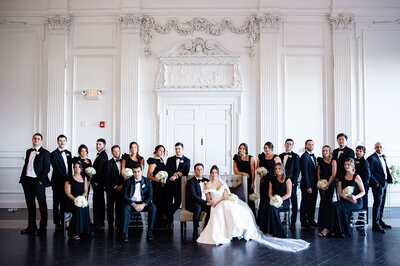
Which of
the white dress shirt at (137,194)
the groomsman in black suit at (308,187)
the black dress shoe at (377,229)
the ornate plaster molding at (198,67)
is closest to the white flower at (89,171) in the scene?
the white dress shirt at (137,194)

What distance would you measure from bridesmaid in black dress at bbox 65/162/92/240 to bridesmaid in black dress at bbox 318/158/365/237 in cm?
392

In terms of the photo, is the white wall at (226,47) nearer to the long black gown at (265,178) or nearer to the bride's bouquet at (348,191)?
the long black gown at (265,178)

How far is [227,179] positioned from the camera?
665cm

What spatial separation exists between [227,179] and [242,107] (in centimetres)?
287

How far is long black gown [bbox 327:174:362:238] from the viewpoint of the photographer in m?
5.84

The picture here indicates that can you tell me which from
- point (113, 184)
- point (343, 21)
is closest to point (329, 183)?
point (113, 184)

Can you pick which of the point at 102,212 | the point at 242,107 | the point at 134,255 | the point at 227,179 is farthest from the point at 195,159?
the point at 134,255

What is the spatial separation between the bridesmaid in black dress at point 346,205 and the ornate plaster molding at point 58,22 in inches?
291

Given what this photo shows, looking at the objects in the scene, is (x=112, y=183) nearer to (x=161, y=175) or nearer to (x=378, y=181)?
(x=161, y=175)

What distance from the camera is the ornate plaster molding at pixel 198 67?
29.4ft

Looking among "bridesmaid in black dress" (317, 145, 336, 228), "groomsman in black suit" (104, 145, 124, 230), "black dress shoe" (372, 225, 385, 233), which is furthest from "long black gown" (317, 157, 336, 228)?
"groomsman in black suit" (104, 145, 124, 230)

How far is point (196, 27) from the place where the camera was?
9070 millimetres

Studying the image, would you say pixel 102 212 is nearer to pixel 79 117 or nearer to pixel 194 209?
pixel 194 209

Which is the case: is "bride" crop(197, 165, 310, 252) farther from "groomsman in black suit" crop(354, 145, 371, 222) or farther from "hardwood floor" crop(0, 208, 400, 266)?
"groomsman in black suit" crop(354, 145, 371, 222)
